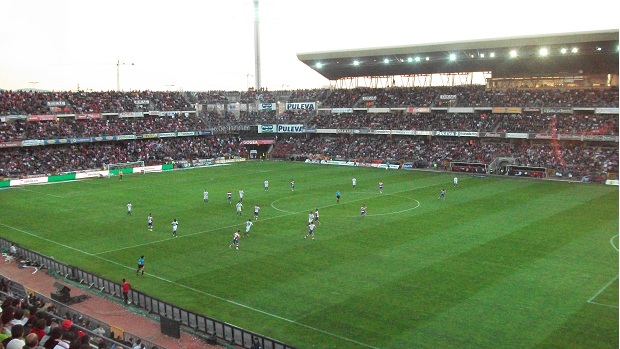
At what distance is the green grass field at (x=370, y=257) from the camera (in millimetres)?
18797

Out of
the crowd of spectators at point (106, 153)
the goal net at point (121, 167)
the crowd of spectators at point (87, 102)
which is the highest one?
the crowd of spectators at point (87, 102)

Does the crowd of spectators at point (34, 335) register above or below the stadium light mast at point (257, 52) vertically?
below

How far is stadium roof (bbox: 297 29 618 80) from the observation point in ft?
184

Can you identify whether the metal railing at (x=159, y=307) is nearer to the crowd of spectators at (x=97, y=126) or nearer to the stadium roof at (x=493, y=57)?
the crowd of spectators at (x=97, y=126)

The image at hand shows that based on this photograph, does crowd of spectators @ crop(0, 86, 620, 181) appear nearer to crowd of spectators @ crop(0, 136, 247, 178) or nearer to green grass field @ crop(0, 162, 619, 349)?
crowd of spectators @ crop(0, 136, 247, 178)

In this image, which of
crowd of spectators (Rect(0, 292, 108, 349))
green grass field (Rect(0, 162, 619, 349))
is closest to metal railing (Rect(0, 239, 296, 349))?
green grass field (Rect(0, 162, 619, 349))

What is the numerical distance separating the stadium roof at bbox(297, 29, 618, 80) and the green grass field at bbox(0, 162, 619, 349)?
17128 mm

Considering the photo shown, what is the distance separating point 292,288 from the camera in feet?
73.8

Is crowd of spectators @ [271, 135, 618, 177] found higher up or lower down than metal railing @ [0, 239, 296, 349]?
higher up

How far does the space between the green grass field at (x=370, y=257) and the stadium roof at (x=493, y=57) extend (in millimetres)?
17128

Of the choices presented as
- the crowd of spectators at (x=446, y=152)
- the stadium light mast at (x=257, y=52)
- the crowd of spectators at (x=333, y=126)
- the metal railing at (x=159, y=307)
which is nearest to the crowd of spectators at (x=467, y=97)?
the crowd of spectators at (x=333, y=126)

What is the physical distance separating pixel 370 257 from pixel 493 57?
44.5m

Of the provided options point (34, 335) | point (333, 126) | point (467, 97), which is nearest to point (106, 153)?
point (333, 126)

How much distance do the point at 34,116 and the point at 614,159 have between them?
2414 inches
